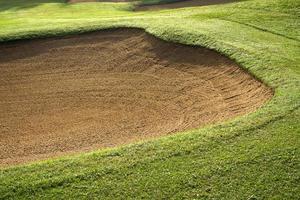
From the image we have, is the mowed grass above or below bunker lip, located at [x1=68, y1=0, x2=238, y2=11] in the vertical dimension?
below

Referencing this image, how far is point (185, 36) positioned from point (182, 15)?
4.40 m

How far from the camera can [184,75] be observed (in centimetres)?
1436

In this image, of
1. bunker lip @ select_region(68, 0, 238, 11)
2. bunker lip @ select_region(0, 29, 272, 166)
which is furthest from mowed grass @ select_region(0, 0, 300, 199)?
bunker lip @ select_region(68, 0, 238, 11)

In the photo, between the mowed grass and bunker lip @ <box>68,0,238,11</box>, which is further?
bunker lip @ <box>68,0,238,11</box>

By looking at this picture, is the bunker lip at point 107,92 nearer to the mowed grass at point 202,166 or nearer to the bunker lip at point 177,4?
the mowed grass at point 202,166

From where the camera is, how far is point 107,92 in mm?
14000

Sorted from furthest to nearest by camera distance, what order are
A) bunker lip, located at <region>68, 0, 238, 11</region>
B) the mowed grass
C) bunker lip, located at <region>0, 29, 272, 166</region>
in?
bunker lip, located at <region>68, 0, 238, 11</region>, bunker lip, located at <region>0, 29, 272, 166</region>, the mowed grass

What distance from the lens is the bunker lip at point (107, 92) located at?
444 inches

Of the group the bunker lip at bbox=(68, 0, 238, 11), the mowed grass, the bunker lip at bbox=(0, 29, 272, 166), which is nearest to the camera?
the mowed grass

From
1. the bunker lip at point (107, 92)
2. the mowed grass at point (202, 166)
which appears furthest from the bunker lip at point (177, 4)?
the mowed grass at point (202, 166)

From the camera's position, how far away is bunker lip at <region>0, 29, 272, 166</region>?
11.3 m

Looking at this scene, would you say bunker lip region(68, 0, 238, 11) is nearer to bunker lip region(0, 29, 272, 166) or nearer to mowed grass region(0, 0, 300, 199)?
bunker lip region(0, 29, 272, 166)

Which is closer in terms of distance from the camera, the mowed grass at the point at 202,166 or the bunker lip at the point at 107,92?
the mowed grass at the point at 202,166

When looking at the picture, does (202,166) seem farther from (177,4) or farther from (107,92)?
(177,4)
